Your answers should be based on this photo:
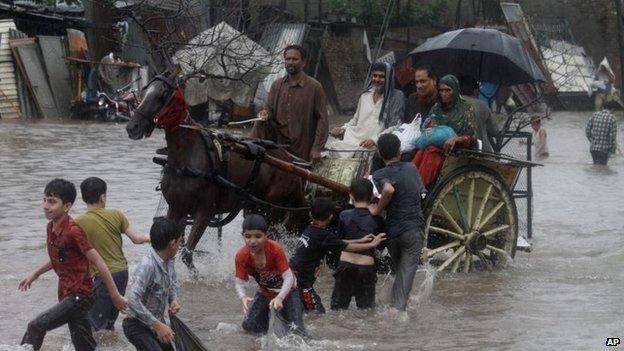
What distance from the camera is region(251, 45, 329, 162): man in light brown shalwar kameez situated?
10594 mm

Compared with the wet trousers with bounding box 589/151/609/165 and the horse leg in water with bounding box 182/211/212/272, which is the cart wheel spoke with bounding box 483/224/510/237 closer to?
the horse leg in water with bounding box 182/211/212/272

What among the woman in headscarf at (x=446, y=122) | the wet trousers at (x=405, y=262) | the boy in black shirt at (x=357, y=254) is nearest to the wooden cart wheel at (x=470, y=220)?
the woman in headscarf at (x=446, y=122)

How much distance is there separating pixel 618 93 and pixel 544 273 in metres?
29.1

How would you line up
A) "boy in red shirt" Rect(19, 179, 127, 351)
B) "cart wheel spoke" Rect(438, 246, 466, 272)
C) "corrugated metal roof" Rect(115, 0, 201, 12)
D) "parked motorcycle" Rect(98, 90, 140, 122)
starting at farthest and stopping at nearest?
1. "corrugated metal roof" Rect(115, 0, 201, 12)
2. "parked motorcycle" Rect(98, 90, 140, 122)
3. "cart wheel spoke" Rect(438, 246, 466, 272)
4. "boy in red shirt" Rect(19, 179, 127, 351)

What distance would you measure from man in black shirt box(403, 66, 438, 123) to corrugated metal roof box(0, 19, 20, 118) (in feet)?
68.4

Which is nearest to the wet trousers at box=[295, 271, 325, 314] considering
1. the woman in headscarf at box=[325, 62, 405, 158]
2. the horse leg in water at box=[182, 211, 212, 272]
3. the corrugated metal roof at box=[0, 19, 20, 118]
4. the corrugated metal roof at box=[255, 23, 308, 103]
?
the horse leg in water at box=[182, 211, 212, 272]

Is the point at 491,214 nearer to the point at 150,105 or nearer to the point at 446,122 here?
the point at 446,122

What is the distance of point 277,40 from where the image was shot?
105 ft

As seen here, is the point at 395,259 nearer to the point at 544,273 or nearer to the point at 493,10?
the point at 544,273

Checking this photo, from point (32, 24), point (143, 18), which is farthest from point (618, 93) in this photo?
point (32, 24)

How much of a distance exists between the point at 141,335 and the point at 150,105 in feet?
10.7

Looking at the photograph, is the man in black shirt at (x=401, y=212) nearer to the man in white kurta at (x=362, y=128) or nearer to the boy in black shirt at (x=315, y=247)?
the boy in black shirt at (x=315, y=247)

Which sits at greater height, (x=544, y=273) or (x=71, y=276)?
(x=71, y=276)

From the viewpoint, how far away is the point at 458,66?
12.2 metres
